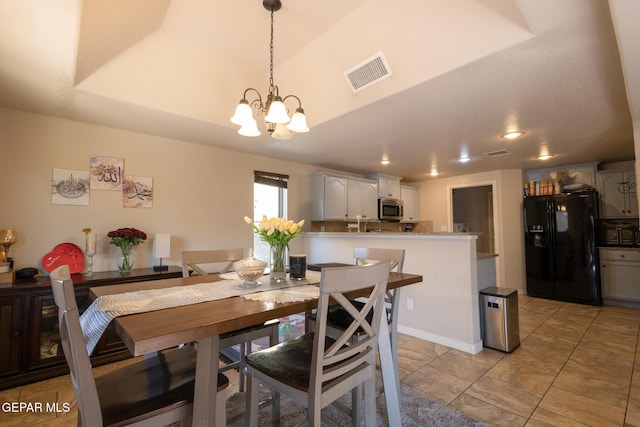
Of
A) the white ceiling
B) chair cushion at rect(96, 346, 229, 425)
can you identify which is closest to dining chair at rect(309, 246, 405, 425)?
chair cushion at rect(96, 346, 229, 425)

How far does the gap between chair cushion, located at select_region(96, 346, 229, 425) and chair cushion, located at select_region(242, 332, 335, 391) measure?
0.18 metres

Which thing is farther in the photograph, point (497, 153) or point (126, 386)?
point (497, 153)

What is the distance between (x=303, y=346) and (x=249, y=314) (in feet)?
1.72

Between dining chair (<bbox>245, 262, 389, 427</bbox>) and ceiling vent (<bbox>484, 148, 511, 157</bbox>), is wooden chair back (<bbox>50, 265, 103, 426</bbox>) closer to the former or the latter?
dining chair (<bbox>245, 262, 389, 427</bbox>)

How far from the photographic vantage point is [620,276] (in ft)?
14.0

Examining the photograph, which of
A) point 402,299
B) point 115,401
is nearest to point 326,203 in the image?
point 402,299

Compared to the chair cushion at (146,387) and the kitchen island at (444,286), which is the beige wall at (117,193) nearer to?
the kitchen island at (444,286)

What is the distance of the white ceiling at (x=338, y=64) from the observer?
166cm

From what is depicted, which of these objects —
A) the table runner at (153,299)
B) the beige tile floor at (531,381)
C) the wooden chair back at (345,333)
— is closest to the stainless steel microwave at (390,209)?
the beige tile floor at (531,381)

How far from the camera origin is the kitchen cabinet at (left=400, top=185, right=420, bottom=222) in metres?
6.05

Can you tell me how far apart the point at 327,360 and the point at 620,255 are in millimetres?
5396

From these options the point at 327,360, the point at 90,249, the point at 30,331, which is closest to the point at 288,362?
the point at 327,360

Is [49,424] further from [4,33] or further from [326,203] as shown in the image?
[326,203]

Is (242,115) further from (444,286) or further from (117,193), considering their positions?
(444,286)
